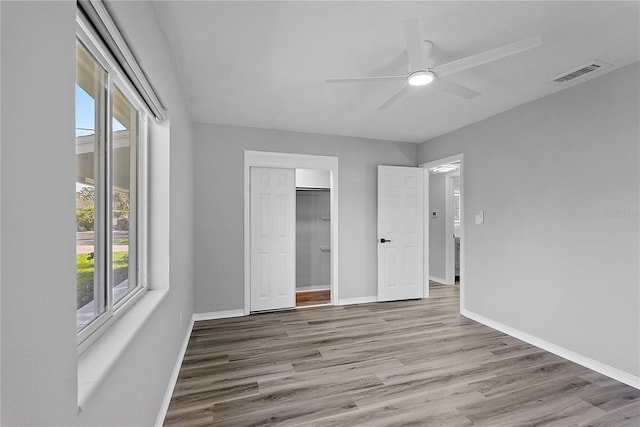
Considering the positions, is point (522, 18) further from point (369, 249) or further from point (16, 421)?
point (369, 249)

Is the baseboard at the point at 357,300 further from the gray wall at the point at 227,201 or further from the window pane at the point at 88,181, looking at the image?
the window pane at the point at 88,181

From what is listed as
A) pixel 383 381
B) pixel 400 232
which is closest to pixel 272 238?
pixel 400 232

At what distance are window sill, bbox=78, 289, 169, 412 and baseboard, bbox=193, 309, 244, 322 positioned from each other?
223 centimetres

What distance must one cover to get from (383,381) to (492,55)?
2.38 m

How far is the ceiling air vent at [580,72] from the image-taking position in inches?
92.9

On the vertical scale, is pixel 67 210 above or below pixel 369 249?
above

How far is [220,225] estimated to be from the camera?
3881mm

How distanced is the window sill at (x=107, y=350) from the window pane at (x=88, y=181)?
106mm

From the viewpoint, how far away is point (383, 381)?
238 centimetres

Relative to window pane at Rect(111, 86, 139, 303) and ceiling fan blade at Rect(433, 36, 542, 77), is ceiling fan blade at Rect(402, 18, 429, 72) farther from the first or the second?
window pane at Rect(111, 86, 139, 303)

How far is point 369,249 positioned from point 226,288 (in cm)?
210

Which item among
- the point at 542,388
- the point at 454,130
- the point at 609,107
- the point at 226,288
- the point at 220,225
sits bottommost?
the point at 542,388

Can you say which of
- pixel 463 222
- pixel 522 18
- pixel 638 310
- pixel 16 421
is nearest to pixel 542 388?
pixel 638 310

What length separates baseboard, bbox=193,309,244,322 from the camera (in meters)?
3.78
